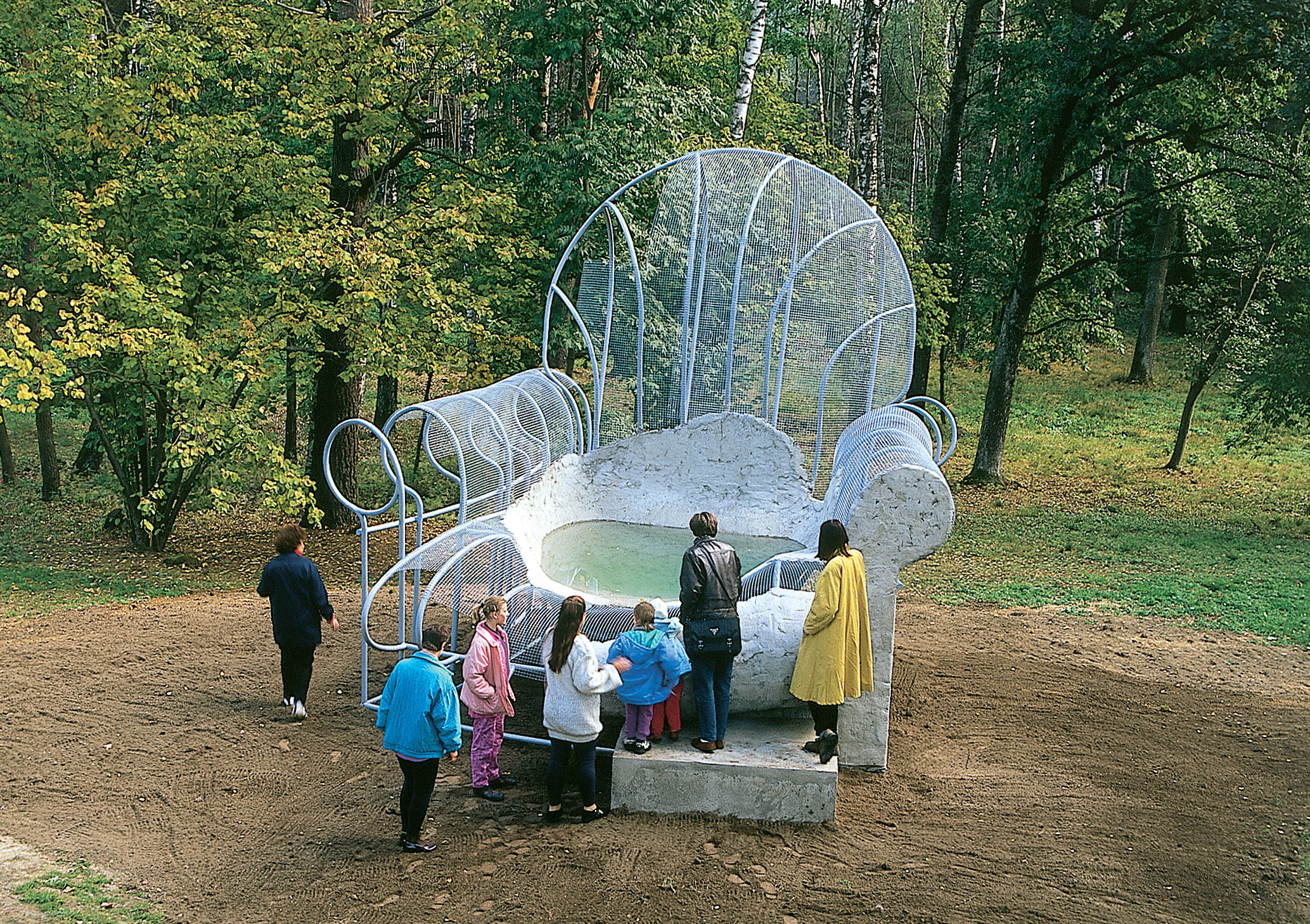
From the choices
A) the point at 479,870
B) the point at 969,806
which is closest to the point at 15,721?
the point at 479,870

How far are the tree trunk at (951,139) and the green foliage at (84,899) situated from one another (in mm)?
13531

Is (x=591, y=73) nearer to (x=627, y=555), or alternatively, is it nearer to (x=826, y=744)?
(x=627, y=555)

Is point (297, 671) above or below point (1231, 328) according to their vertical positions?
below

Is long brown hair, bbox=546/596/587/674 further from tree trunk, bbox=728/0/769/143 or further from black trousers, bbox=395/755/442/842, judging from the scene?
tree trunk, bbox=728/0/769/143

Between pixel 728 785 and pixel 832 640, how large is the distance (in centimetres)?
106

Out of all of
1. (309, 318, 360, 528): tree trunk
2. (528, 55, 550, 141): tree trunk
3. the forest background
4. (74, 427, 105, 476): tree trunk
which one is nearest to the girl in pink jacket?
the forest background

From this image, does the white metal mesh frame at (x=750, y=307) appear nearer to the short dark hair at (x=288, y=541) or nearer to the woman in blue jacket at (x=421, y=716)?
the short dark hair at (x=288, y=541)

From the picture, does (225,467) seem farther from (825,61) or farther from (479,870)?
(825,61)

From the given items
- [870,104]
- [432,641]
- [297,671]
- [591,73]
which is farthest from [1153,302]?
[432,641]

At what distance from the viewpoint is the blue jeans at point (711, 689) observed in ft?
19.6

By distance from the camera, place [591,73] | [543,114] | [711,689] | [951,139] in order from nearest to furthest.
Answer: [711,689] < [591,73] < [543,114] < [951,139]

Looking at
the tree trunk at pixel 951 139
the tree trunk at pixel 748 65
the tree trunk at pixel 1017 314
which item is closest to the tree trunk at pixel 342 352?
the tree trunk at pixel 748 65

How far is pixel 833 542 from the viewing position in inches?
236

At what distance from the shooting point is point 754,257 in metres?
9.89
